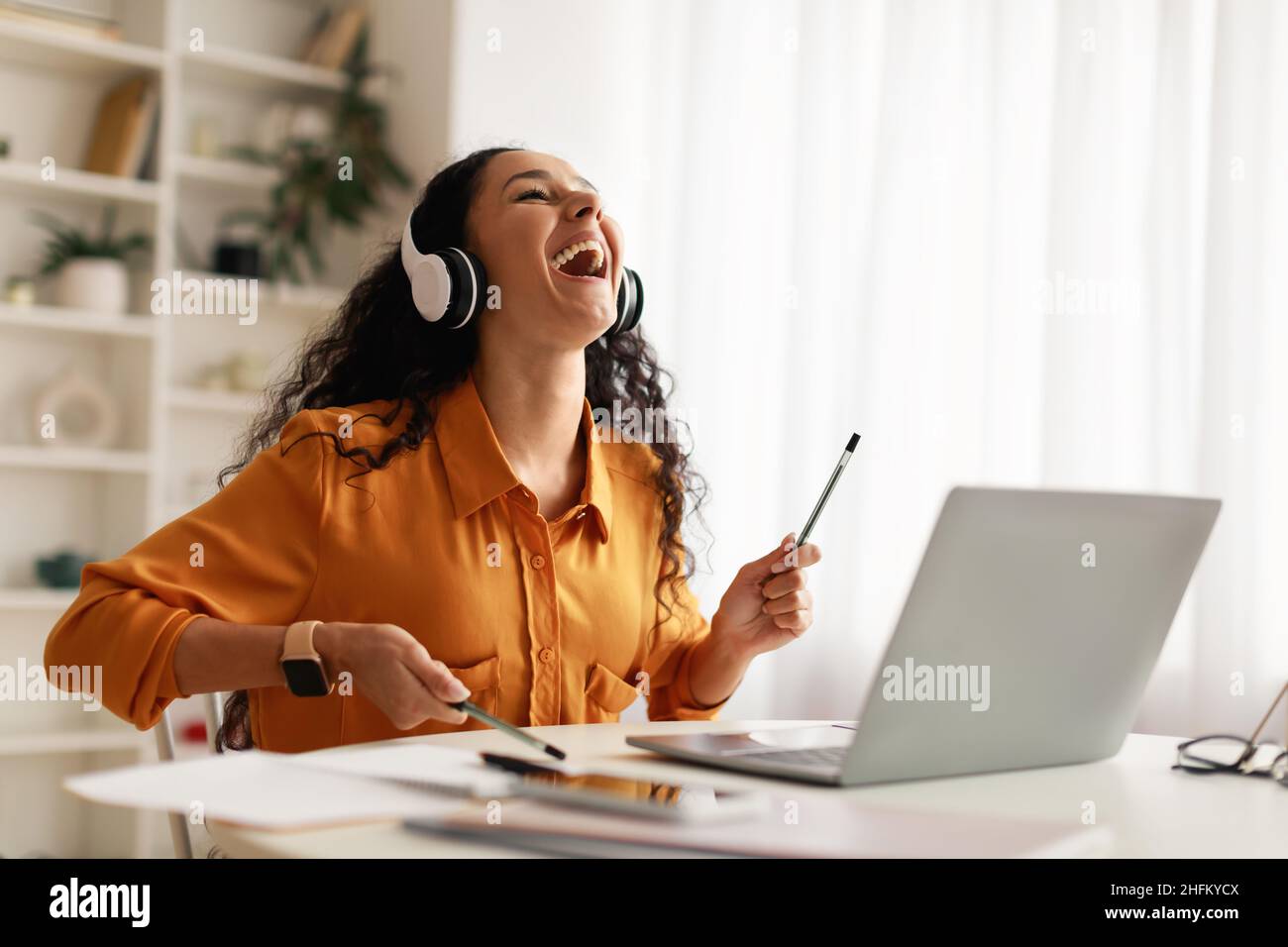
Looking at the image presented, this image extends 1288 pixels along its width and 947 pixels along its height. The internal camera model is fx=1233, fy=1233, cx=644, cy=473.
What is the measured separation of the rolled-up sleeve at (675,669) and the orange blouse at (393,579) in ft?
0.15

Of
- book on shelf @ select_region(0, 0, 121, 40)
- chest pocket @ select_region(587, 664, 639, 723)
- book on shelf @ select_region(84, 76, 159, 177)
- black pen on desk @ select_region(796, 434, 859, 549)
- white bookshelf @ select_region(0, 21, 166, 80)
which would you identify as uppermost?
book on shelf @ select_region(0, 0, 121, 40)

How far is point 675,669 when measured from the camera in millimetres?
1606

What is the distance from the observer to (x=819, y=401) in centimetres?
303

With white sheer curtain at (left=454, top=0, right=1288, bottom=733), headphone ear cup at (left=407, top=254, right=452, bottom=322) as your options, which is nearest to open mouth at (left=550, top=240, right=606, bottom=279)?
headphone ear cup at (left=407, top=254, right=452, bottom=322)

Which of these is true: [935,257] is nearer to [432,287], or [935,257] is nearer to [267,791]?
[432,287]

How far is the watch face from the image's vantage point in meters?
1.08

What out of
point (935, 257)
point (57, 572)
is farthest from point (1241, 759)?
point (57, 572)

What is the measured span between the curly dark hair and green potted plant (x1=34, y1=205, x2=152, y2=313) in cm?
168

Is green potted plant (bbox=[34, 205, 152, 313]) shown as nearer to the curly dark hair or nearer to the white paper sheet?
the curly dark hair

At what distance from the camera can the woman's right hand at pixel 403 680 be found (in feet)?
3.17

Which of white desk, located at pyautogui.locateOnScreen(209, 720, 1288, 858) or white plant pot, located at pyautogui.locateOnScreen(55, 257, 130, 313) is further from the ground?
white plant pot, located at pyautogui.locateOnScreen(55, 257, 130, 313)

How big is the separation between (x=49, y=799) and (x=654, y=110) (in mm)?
2469

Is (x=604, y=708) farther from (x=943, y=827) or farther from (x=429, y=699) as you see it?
(x=943, y=827)
